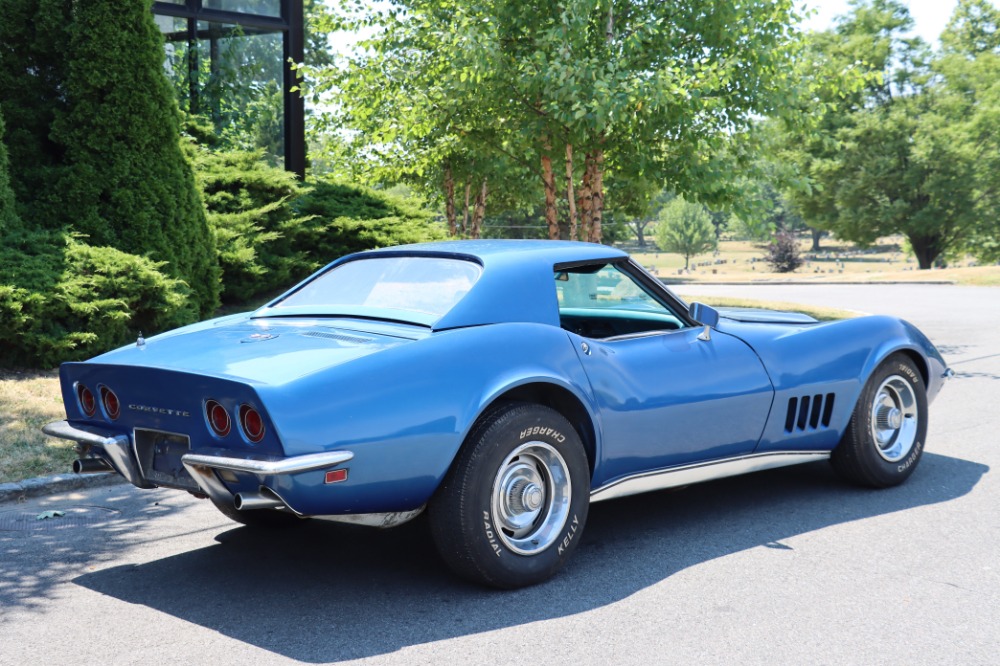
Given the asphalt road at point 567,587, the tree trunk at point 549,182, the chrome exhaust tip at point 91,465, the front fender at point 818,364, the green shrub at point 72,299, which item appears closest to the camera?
the asphalt road at point 567,587

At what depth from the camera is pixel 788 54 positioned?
14.5m

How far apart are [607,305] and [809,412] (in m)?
1.17

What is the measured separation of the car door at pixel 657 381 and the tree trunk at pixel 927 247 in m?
47.1

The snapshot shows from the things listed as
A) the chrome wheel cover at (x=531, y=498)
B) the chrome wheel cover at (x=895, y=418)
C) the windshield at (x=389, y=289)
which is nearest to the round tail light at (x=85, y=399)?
the windshield at (x=389, y=289)

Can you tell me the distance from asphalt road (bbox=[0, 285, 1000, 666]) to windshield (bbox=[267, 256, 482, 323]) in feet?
3.57

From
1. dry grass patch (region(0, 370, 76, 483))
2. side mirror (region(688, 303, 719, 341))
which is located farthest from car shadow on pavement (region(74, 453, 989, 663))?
dry grass patch (region(0, 370, 76, 483))

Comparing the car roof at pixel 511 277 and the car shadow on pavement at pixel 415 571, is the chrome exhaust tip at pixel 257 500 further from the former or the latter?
the car roof at pixel 511 277

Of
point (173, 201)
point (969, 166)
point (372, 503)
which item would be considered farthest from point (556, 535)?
point (969, 166)

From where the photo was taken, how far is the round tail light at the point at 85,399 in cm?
451

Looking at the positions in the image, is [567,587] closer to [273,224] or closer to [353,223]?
[273,224]

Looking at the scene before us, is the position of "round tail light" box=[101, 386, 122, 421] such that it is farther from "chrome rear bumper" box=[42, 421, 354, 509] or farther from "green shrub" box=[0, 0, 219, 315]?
"green shrub" box=[0, 0, 219, 315]

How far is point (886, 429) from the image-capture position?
5992mm

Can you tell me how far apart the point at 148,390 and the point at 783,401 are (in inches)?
119

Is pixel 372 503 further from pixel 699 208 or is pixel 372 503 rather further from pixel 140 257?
pixel 699 208
